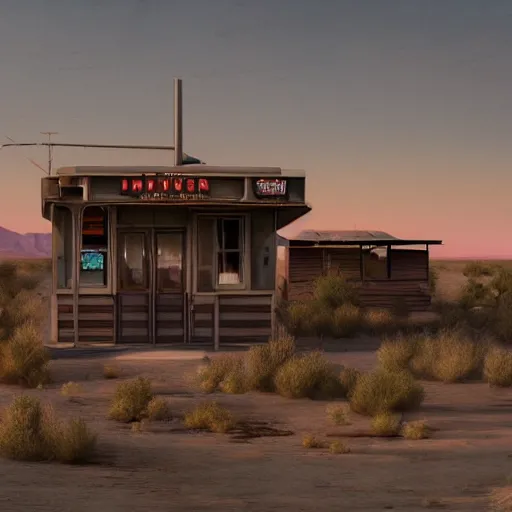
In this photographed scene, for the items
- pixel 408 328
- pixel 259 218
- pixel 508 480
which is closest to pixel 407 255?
pixel 408 328

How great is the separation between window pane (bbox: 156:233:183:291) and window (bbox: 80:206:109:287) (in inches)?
38.8

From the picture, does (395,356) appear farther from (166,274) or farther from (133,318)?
(133,318)

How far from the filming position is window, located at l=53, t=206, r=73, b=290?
14.9 metres

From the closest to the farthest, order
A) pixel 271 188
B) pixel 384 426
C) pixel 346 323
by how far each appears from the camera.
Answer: pixel 384 426 < pixel 271 188 < pixel 346 323

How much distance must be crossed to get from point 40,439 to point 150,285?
7.91 m

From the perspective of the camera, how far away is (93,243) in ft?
48.9

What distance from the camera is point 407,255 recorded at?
88.8 feet

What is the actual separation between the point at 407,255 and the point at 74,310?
14.9 metres

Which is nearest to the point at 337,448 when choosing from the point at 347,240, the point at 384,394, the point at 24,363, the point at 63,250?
the point at 384,394

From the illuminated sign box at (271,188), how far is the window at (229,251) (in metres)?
0.84

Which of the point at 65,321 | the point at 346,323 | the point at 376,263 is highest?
the point at 376,263

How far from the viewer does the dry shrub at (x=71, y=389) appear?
34.7 feet

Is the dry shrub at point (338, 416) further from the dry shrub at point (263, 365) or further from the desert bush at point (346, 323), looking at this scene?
the desert bush at point (346, 323)

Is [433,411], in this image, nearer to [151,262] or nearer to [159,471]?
[159,471]
